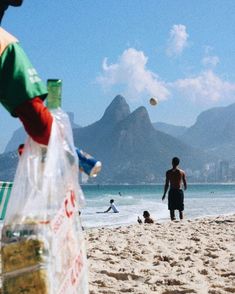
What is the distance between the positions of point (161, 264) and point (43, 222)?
11.3 feet

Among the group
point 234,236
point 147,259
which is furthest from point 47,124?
point 234,236

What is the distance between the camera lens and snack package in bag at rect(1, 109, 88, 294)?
1.76 metres

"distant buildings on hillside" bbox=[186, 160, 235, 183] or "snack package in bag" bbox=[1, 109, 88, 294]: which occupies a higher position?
"distant buildings on hillside" bbox=[186, 160, 235, 183]

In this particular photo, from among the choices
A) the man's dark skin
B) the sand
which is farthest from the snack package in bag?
the sand

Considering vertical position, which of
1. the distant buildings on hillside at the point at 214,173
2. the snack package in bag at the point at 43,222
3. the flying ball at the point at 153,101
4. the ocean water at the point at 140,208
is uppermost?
the distant buildings on hillside at the point at 214,173

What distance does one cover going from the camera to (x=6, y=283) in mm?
1813

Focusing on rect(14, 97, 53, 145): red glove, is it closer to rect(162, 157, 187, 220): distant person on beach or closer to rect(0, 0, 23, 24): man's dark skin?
rect(0, 0, 23, 24): man's dark skin

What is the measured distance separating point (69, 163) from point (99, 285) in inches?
94.3

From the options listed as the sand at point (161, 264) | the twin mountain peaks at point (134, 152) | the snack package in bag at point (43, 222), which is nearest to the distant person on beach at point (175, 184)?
the sand at point (161, 264)

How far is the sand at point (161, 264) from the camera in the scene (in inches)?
159

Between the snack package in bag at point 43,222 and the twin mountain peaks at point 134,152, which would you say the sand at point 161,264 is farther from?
the twin mountain peaks at point 134,152

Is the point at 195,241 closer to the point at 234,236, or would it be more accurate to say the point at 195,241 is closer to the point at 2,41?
the point at 234,236

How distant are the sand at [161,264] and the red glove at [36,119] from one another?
2.31 meters

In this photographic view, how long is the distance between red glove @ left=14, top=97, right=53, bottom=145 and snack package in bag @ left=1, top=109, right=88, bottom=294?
34 mm
